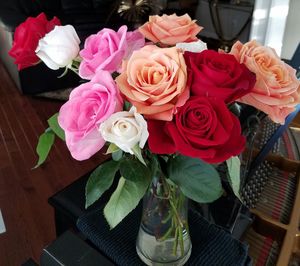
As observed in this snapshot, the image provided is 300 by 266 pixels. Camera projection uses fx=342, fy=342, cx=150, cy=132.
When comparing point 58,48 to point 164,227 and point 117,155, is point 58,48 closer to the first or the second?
point 117,155

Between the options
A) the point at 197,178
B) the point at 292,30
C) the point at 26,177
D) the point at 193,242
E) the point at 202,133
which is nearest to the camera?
the point at 202,133

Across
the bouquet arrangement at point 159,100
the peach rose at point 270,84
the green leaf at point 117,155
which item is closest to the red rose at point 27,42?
the bouquet arrangement at point 159,100

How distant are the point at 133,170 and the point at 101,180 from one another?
65mm

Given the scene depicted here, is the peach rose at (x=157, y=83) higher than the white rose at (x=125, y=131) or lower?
higher

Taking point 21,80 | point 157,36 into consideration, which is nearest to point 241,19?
point 21,80

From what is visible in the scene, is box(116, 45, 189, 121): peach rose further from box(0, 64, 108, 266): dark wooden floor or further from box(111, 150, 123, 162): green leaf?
box(0, 64, 108, 266): dark wooden floor

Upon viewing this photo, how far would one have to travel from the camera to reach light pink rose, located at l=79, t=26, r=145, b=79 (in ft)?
1.71

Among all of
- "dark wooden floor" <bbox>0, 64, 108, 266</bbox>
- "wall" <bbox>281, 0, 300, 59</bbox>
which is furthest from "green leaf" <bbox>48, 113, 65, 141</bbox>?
"wall" <bbox>281, 0, 300, 59</bbox>

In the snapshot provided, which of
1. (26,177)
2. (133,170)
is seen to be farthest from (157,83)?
(26,177)

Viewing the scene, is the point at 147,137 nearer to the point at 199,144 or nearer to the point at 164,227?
the point at 199,144

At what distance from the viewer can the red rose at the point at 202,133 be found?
43 cm

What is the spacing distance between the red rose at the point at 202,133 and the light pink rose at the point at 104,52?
0.13 meters

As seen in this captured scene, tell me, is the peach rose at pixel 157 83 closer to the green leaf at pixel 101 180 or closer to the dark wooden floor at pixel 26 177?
the green leaf at pixel 101 180

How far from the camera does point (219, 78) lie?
17.8 inches
